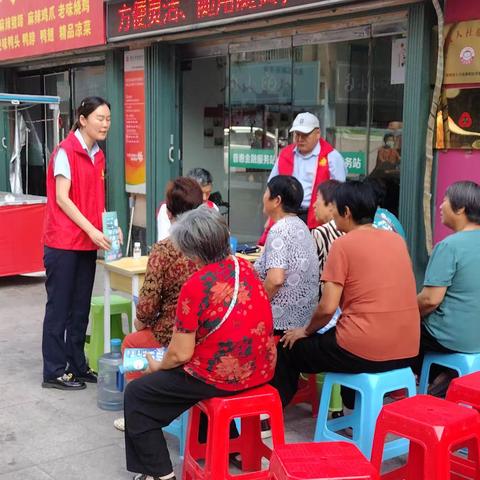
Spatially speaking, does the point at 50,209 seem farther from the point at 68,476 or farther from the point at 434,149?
the point at 434,149

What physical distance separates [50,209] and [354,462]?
2.55m

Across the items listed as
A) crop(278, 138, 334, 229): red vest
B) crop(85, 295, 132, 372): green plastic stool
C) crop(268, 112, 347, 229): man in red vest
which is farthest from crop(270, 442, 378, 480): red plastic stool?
crop(268, 112, 347, 229): man in red vest

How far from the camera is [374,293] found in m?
3.09

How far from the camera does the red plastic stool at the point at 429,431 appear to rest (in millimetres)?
2527

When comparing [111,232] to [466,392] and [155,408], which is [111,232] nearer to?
[155,408]

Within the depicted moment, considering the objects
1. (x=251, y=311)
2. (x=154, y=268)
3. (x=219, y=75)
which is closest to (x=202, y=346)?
(x=251, y=311)

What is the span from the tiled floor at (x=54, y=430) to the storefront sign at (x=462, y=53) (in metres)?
2.50

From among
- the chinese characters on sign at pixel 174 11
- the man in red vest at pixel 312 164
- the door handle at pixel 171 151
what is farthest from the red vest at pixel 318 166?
the door handle at pixel 171 151

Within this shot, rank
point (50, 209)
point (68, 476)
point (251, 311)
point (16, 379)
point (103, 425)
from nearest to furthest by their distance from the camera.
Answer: point (251, 311) → point (68, 476) → point (103, 425) → point (50, 209) → point (16, 379)

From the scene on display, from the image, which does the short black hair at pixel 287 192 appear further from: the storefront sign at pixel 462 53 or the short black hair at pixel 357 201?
the storefront sign at pixel 462 53

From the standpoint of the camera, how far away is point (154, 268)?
130 inches

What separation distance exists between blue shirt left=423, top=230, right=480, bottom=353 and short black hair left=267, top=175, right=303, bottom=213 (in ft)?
2.37

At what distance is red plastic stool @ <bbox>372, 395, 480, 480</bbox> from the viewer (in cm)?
253

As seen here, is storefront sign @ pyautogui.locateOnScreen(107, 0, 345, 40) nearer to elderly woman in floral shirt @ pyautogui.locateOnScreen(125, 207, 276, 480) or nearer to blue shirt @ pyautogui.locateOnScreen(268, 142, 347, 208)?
blue shirt @ pyautogui.locateOnScreen(268, 142, 347, 208)
